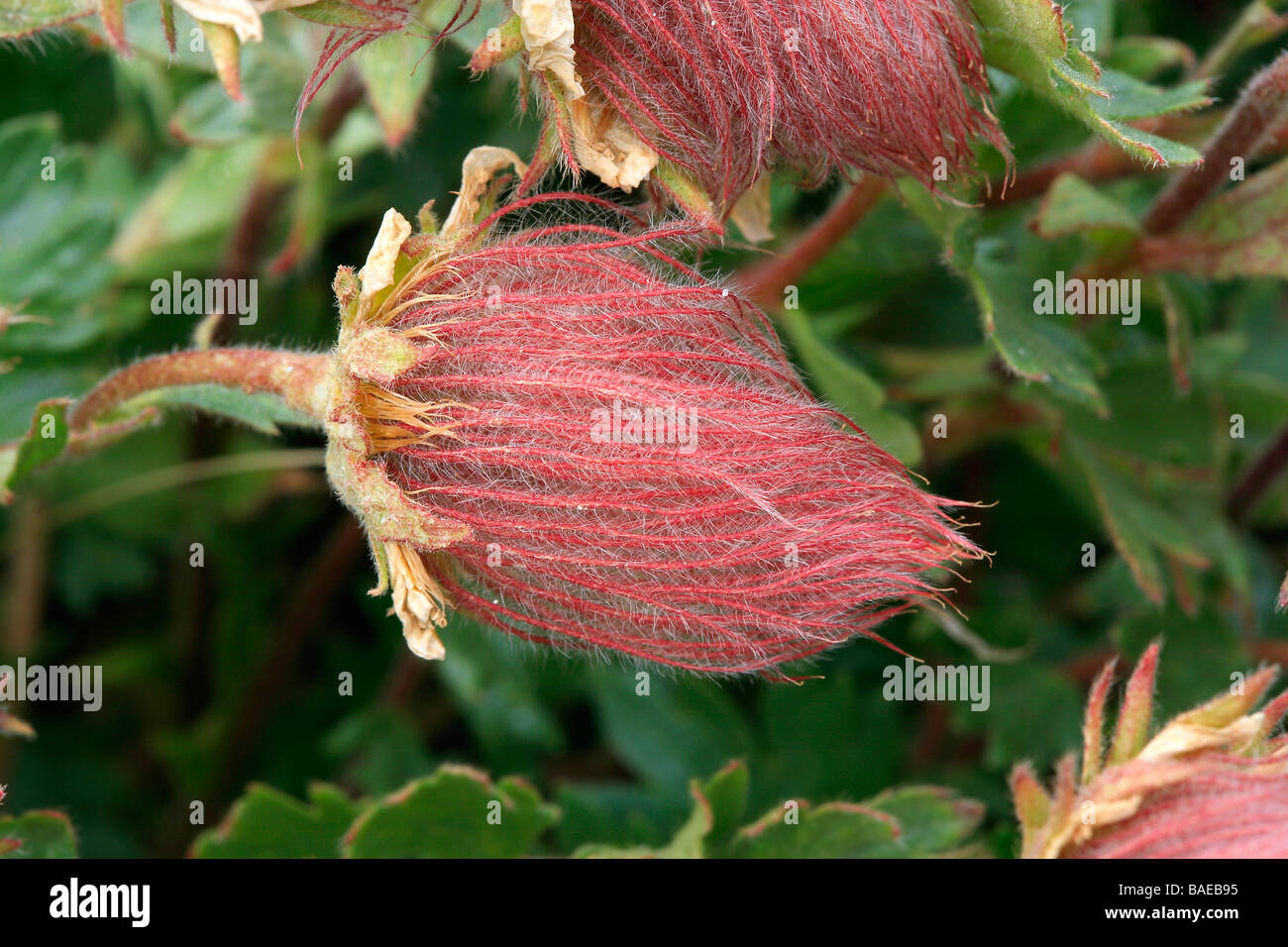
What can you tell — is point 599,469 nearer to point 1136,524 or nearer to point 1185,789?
point 1185,789

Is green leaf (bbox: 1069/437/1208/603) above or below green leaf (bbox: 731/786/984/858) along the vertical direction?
above

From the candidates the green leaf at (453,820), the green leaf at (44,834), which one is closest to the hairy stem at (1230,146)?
the green leaf at (453,820)

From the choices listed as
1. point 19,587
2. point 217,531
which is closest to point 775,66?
point 217,531

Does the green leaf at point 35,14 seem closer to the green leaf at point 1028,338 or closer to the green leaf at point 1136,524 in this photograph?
the green leaf at point 1028,338

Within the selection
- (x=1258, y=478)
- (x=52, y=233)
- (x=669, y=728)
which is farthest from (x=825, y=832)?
(x=52, y=233)

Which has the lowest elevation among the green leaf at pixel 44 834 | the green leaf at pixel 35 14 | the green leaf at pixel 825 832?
the green leaf at pixel 825 832

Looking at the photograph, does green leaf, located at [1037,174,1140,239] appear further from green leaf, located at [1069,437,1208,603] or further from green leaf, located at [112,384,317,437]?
green leaf, located at [112,384,317,437]

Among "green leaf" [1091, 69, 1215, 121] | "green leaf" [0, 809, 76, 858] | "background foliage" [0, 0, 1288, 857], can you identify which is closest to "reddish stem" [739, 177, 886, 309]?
"background foliage" [0, 0, 1288, 857]
